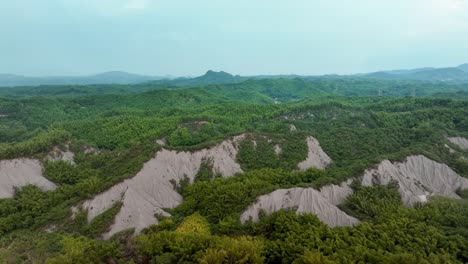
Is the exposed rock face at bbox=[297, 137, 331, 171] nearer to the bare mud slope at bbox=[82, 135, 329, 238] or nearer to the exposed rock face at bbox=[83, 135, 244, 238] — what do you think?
the bare mud slope at bbox=[82, 135, 329, 238]

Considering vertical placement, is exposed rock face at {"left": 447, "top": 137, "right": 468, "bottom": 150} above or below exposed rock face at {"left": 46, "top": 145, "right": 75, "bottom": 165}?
below

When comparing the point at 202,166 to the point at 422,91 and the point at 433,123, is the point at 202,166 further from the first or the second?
the point at 422,91

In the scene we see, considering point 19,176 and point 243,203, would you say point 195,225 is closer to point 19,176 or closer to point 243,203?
point 243,203

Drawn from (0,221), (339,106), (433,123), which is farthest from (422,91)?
(0,221)

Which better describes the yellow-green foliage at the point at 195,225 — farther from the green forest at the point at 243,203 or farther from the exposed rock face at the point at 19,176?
the exposed rock face at the point at 19,176

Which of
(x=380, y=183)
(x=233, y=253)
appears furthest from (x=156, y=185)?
(x=380, y=183)

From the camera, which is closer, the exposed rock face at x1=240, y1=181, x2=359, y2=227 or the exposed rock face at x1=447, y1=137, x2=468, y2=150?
the exposed rock face at x1=240, y1=181, x2=359, y2=227

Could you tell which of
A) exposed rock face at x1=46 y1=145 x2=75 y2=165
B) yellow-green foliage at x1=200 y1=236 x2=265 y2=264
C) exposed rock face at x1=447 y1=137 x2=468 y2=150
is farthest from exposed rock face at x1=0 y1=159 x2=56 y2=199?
exposed rock face at x1=447 y1=137 x2=468 y2=150
